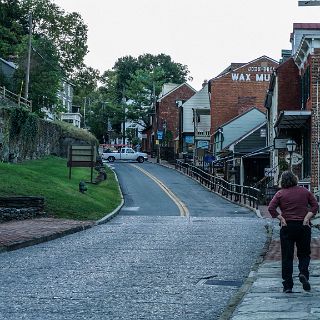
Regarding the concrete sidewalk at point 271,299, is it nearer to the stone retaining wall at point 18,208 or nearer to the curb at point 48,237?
the curb at point 48,237

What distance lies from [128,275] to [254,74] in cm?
6149

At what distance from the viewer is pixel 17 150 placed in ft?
165

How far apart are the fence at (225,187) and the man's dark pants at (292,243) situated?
28.6m

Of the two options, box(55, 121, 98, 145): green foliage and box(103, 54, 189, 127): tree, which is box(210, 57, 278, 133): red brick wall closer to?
box(55, 121, 98, 145): green foliage

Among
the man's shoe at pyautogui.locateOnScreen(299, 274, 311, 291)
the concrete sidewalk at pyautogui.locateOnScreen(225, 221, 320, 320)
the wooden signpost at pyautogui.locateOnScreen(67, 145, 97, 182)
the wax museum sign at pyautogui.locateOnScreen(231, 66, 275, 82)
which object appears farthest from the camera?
the wax museum sign at pyautogui.locateOnScreen(231, 66, 275, 82)

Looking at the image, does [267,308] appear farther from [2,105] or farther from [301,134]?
[2,105]

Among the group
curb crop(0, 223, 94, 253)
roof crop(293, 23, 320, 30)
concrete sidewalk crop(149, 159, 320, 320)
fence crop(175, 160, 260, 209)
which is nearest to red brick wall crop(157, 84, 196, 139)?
fence crop(175, 160, 260, 209)

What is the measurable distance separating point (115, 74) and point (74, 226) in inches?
4344

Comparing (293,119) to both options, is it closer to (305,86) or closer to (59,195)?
(305,86)

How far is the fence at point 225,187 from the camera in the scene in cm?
4144

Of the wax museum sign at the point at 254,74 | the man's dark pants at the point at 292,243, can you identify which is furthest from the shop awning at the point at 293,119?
the wax museum sign at the point at 254,74

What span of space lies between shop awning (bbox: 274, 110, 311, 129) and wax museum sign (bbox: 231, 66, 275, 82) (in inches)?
1267

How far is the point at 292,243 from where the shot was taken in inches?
394

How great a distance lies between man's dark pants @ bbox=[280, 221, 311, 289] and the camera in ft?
32.5
